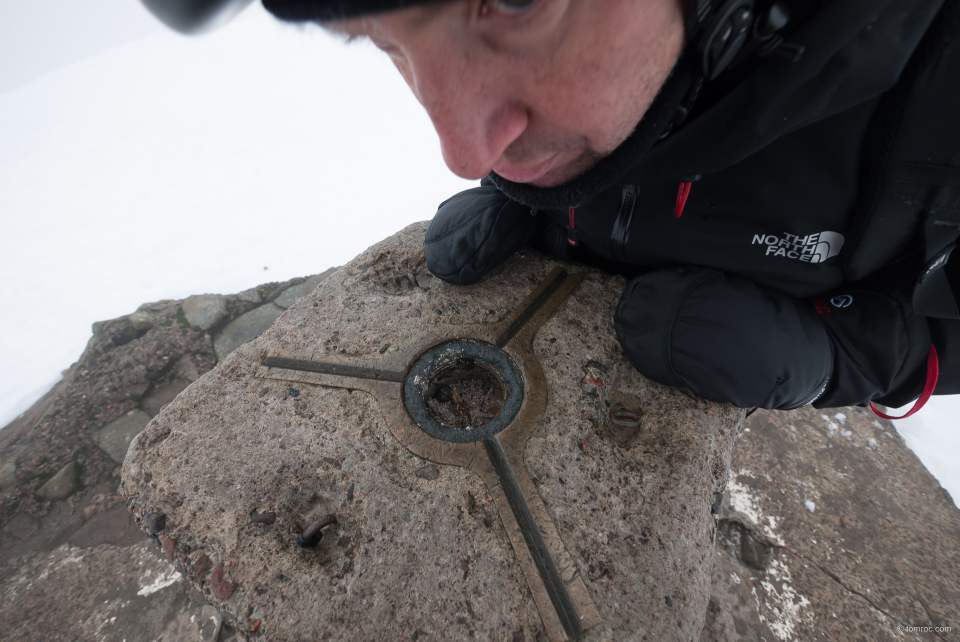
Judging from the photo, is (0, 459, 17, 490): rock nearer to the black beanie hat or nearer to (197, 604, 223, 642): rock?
(197, 604, 223, 642): rock

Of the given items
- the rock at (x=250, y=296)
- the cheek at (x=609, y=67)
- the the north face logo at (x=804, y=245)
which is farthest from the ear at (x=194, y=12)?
the rock at (x=250, y=296)

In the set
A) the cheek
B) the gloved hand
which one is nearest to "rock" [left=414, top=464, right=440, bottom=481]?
the gloved hand

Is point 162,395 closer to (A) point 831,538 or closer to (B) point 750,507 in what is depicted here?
(B) point 750,507

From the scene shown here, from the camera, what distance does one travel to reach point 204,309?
3.04 metres

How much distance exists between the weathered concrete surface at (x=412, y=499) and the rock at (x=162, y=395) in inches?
57.5

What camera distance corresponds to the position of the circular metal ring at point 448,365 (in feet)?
4.76

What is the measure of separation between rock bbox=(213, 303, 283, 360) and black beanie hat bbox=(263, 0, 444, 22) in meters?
2.58

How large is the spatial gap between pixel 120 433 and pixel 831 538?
3.75 m

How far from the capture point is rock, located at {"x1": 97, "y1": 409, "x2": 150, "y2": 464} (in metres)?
2.54

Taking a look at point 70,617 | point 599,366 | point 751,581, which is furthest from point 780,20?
point 70,617

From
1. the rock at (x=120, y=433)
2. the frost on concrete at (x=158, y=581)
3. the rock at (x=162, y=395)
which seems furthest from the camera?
the rock at (x=162, y=395)

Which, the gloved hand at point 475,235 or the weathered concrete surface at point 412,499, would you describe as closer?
the weathered concrete surface at point 412,499

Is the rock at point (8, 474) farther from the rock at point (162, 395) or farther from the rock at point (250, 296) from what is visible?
the rock at point (250, 296)

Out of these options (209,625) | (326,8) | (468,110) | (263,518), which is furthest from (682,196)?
(209,625)
